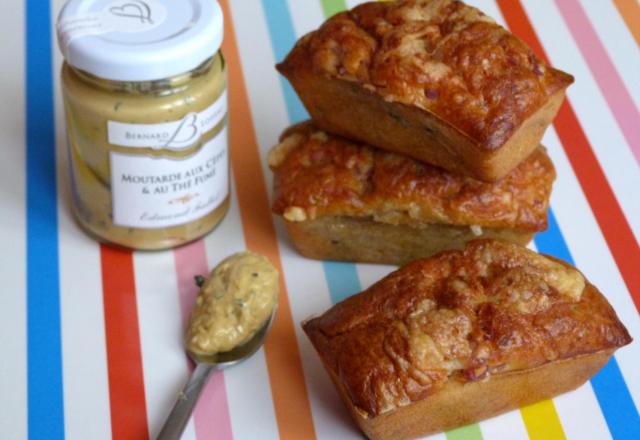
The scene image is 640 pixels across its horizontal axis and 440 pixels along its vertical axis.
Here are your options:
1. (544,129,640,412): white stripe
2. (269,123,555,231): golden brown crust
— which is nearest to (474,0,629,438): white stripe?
(544,129,640,412): white stripe

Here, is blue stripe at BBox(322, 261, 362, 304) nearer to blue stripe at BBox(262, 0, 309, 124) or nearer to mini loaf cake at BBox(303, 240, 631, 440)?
mini loaf cake at BBox(303, 240, 631, 440)

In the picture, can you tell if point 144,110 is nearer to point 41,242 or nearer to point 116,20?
point 116,20

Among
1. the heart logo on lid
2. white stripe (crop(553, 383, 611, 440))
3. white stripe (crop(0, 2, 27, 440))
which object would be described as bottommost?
white stripe (crop(0, 2, 27, 440))

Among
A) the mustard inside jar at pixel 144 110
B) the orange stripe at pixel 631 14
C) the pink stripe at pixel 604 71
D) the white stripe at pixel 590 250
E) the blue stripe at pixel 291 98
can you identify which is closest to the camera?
the mustard inside jar at pixel 144 110

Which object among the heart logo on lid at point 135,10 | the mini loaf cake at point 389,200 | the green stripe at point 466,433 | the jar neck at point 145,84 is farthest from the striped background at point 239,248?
the heart logo on lid at point 135,10

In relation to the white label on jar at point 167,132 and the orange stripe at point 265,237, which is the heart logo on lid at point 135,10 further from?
the orange stripe at point 265,237

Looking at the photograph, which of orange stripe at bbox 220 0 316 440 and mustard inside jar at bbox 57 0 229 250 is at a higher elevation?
mustard inside jar at bbox 57 0 229 250
